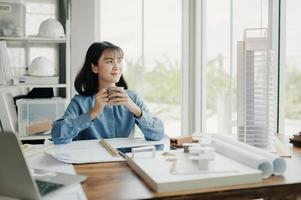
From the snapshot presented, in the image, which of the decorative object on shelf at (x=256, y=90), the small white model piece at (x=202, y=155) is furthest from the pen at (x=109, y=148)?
the decorative object on shelf at (x=256, y=90)

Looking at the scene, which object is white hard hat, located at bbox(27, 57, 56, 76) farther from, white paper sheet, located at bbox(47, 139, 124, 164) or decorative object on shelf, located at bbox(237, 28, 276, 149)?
decorative object on shelf, located at bbox(237, 28, 276, 149)

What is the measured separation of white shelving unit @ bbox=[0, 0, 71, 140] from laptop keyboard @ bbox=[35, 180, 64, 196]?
169cm

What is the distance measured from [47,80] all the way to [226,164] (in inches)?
71.5

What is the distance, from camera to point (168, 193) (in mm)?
812

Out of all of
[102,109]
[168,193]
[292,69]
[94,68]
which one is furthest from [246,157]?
[292,69]

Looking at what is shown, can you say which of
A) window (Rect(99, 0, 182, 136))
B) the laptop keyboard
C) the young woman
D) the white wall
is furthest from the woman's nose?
window (Rect(99, 0, 182, 136))

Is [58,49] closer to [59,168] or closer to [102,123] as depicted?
[102,123]

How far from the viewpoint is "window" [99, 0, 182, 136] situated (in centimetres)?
308

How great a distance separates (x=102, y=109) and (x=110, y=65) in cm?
24

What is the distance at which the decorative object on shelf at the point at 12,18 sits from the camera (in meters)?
2.53

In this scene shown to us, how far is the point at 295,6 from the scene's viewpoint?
2039 mm

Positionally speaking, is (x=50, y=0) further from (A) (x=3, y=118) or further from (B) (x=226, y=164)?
(B) (x=226, y=164)

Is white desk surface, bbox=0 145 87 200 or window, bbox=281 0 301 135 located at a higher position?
window, bbox=281 0 301 135

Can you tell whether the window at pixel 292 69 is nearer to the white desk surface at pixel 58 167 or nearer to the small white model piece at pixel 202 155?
the small white model piece at pixel 202 155
